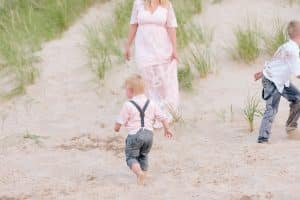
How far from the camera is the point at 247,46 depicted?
344 inches

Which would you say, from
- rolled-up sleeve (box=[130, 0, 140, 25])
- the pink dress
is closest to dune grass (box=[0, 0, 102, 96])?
the pink dress

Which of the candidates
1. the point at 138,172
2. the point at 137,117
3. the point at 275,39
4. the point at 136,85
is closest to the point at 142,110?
Result: the point at 137,117

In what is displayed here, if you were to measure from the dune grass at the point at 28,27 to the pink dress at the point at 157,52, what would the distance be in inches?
83.7

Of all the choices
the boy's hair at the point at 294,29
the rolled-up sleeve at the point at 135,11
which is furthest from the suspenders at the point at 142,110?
the rolled-up sleeve at the point at 135,11

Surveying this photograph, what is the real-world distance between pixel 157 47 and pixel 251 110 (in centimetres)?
111

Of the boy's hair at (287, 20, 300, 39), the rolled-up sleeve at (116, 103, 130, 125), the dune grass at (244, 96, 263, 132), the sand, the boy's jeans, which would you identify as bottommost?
the sand

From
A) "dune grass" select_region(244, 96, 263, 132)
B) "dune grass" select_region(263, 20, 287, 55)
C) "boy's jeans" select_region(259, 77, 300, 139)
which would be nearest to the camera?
"boy's jeans" select_region(259, 77, 300, 139)

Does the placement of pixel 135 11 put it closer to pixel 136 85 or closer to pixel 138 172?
pixel 136 85

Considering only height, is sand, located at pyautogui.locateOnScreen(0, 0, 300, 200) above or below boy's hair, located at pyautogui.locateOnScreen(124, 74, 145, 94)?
below

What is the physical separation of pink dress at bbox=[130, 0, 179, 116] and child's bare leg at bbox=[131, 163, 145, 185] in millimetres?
1728

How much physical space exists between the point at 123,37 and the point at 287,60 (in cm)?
335

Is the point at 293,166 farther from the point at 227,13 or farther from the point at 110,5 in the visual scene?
the point at 110,5

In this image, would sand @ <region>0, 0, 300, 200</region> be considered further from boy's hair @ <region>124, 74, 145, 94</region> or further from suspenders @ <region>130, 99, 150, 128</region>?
boy's hair @ <region>124, 74, 145, 94</region>

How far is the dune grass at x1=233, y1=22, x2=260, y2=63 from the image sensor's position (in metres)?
8.74
